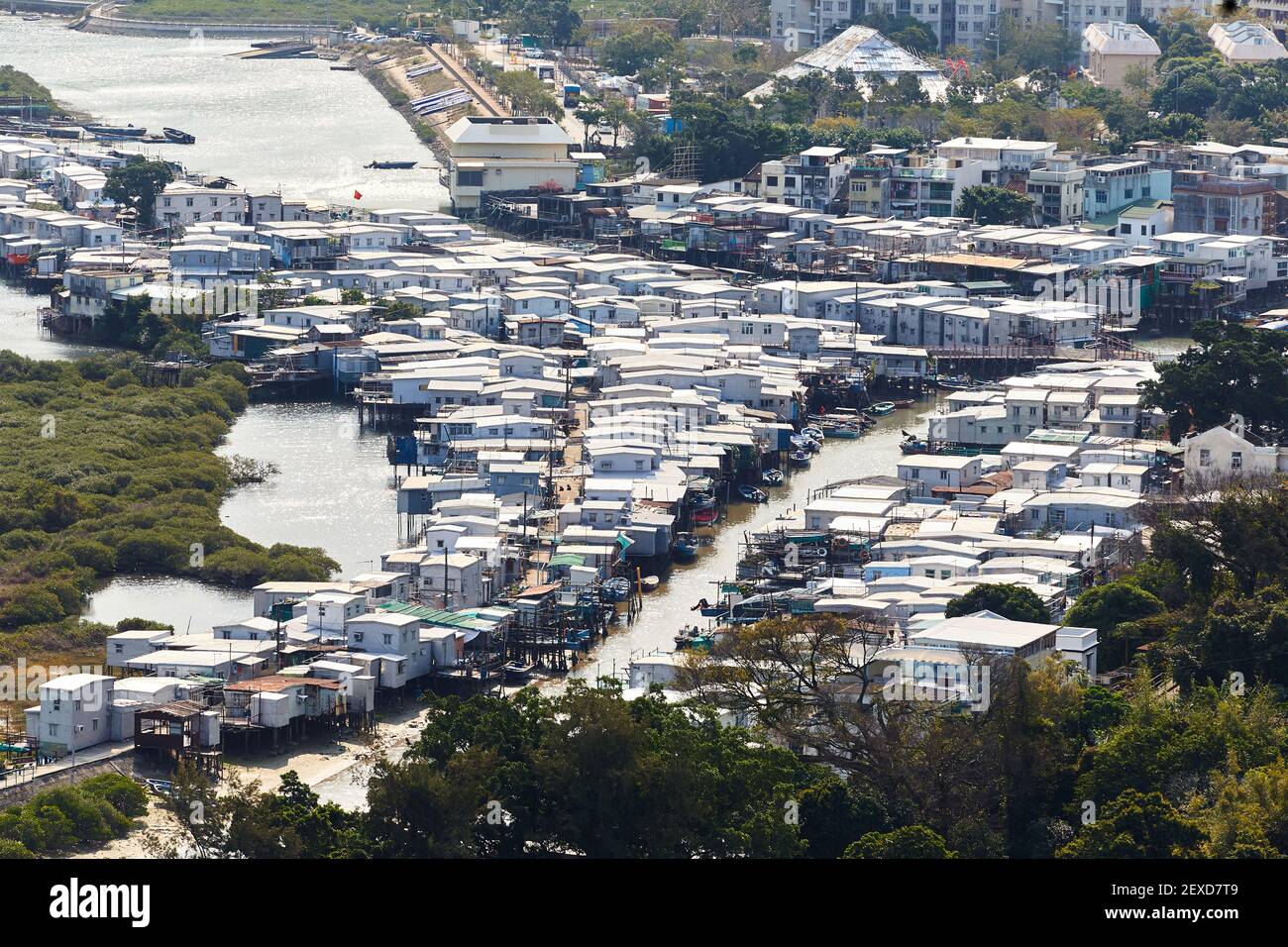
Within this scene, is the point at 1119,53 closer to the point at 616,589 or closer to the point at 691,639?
the point at 616,589

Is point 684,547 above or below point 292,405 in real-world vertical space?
below

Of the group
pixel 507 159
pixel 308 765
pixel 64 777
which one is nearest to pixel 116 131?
pixel 507 159

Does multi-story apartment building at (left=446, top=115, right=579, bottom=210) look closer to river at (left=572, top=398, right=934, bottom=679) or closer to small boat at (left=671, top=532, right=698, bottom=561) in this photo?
river at (left=572, top=398, right=934, bottom=679)

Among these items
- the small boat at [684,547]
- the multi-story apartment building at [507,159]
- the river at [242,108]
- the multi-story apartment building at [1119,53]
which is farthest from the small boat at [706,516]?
the multi-story apartment building at [1119,53]

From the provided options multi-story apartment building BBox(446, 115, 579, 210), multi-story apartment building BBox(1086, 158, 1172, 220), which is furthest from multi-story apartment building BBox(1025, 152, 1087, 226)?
multi-story apartment building BBox(446, 115, 579, 210)

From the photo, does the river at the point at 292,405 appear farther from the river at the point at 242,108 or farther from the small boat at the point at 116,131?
the small boat at the point at 116,131

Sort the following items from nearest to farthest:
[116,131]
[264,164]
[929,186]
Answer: [929,186] → [264,164] → [116,131]
